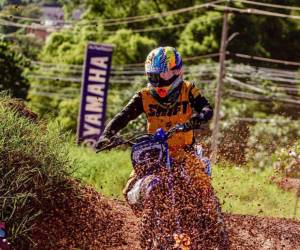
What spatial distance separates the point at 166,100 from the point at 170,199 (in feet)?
3.55

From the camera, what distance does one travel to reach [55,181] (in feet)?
24.6

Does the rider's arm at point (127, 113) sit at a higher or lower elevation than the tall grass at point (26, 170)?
higher

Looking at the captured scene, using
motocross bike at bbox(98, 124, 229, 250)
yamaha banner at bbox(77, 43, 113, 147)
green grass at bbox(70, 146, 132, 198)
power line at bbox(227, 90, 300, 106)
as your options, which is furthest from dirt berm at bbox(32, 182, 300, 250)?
power line at bbox(227, 90, 300, 106)

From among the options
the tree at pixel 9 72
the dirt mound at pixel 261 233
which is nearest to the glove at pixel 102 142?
the dirt mound at pixel 261 233

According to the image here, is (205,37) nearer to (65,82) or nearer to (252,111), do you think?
(252,111)

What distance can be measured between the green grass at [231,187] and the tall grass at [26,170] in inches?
129

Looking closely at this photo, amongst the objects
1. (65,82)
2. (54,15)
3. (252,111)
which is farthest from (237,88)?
(54,15)

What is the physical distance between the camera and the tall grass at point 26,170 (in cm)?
665

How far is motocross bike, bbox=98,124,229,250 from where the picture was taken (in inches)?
253

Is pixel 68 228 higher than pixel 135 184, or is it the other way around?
pixel 135 184

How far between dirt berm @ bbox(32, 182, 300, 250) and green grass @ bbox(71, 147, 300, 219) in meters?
1.87

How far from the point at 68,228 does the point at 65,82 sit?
44.6m

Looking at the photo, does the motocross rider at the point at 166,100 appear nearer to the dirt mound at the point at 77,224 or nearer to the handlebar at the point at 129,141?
the handlebar at the point at 129,141

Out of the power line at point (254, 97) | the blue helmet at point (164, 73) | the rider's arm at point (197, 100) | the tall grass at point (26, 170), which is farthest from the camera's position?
the power line at point (254, 97)
